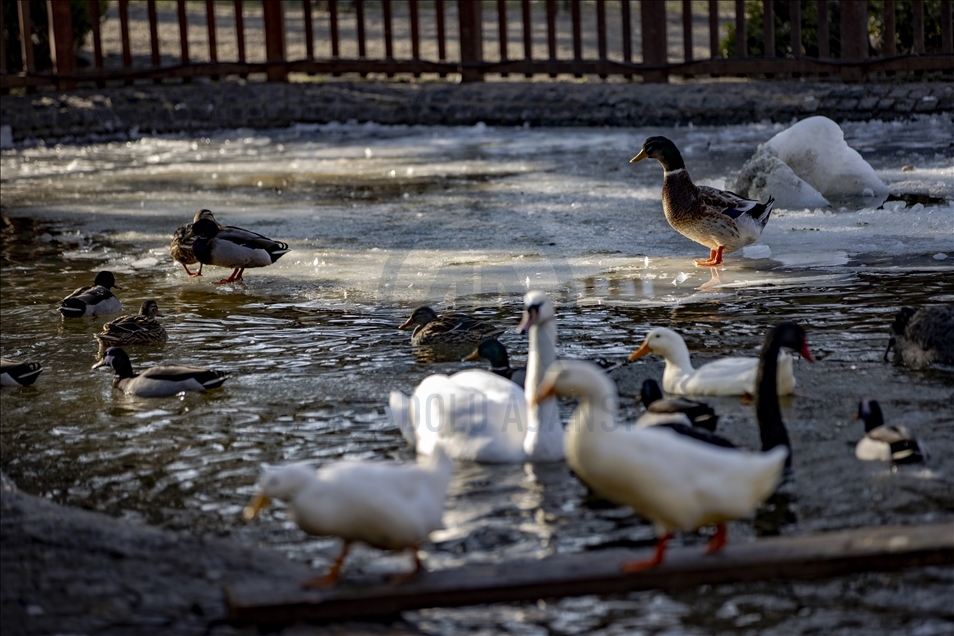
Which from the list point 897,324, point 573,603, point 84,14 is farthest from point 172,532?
point 84,14

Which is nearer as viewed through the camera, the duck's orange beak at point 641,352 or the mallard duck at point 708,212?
the duck's orange beak at point 641,352

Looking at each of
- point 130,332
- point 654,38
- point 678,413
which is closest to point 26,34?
point 654,38

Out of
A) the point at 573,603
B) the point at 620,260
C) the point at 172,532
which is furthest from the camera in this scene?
the point at 620,260

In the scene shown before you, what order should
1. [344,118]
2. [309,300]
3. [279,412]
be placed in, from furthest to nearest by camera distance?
1. [344,118]
2. [309,300]
3. [279,412]

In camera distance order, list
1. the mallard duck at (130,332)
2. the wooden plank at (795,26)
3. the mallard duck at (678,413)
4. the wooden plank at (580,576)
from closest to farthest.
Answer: the wooden plank at (580,576)
the mallard duck at (678,413)
the mallard duck at (130,332)
the wooden plank at (795,26)

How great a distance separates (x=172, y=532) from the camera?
4949 millimetres

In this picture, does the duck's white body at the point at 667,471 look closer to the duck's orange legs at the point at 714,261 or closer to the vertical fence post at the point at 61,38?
the duck's orange legs at the point at 714,261

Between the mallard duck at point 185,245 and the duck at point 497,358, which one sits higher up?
the mallard duck at point 185,245

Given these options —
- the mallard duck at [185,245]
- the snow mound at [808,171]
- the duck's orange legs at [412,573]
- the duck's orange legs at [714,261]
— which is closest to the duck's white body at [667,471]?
the duck's orange legs at [412,573]

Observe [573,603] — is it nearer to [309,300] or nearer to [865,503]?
[865,503]

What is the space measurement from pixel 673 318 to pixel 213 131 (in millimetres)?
15148

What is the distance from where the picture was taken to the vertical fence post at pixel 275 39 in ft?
74.0

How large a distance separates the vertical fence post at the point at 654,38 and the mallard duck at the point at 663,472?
662 inches

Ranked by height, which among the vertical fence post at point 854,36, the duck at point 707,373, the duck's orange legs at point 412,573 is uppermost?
the vertical fence post at point 854,36
